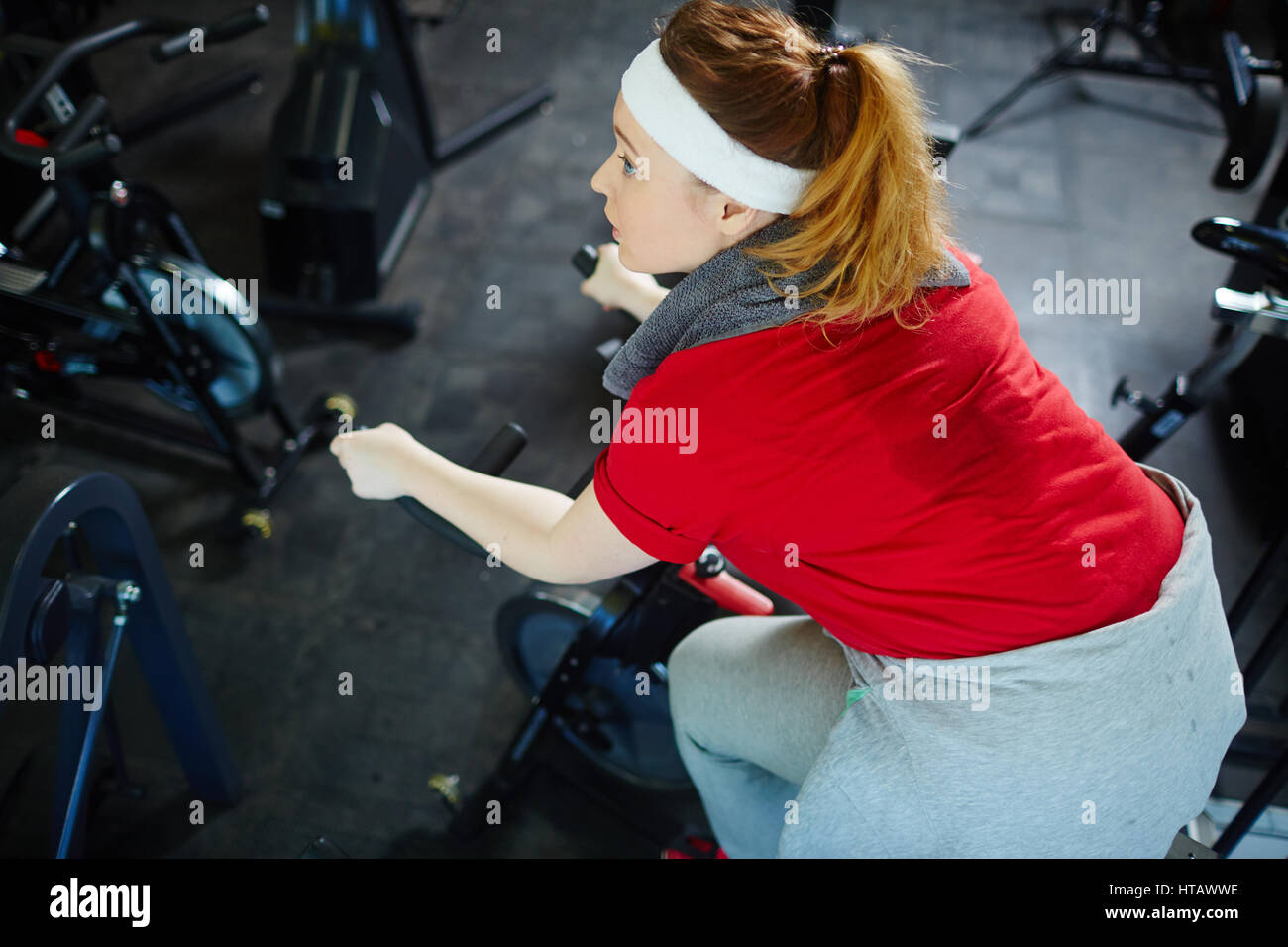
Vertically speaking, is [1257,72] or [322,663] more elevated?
[1257,72]

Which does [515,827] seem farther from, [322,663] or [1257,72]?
[1257,72]

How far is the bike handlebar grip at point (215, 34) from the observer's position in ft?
7.78

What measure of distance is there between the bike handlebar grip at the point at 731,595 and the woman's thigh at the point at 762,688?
154 mm

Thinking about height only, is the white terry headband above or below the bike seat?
above

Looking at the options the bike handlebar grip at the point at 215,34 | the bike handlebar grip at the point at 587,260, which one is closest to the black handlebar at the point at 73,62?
the bike handlebar grip at the point at 215,34

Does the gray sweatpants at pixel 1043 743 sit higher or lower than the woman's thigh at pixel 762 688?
higher

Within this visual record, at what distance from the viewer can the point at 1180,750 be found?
1235 mm

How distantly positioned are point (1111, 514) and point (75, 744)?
5.00 feet

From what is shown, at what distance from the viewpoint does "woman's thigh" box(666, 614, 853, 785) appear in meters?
1.48

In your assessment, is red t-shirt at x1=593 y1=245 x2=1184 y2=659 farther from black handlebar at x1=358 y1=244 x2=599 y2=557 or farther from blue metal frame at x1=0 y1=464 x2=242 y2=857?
blue metal frame at x1=0 y1=464 x2=242 y2=857

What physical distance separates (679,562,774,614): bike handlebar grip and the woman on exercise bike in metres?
0.55

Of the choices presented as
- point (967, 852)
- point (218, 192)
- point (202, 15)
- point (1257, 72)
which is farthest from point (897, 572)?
point (202, 15)

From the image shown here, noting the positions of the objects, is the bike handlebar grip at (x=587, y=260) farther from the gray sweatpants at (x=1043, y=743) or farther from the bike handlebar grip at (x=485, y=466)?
the gray sweatpants at (x=1043, y=743)

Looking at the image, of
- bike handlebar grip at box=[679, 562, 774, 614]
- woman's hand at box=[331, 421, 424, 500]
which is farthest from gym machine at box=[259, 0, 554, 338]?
woman's hand at box=[331, 421, 424, 500]
